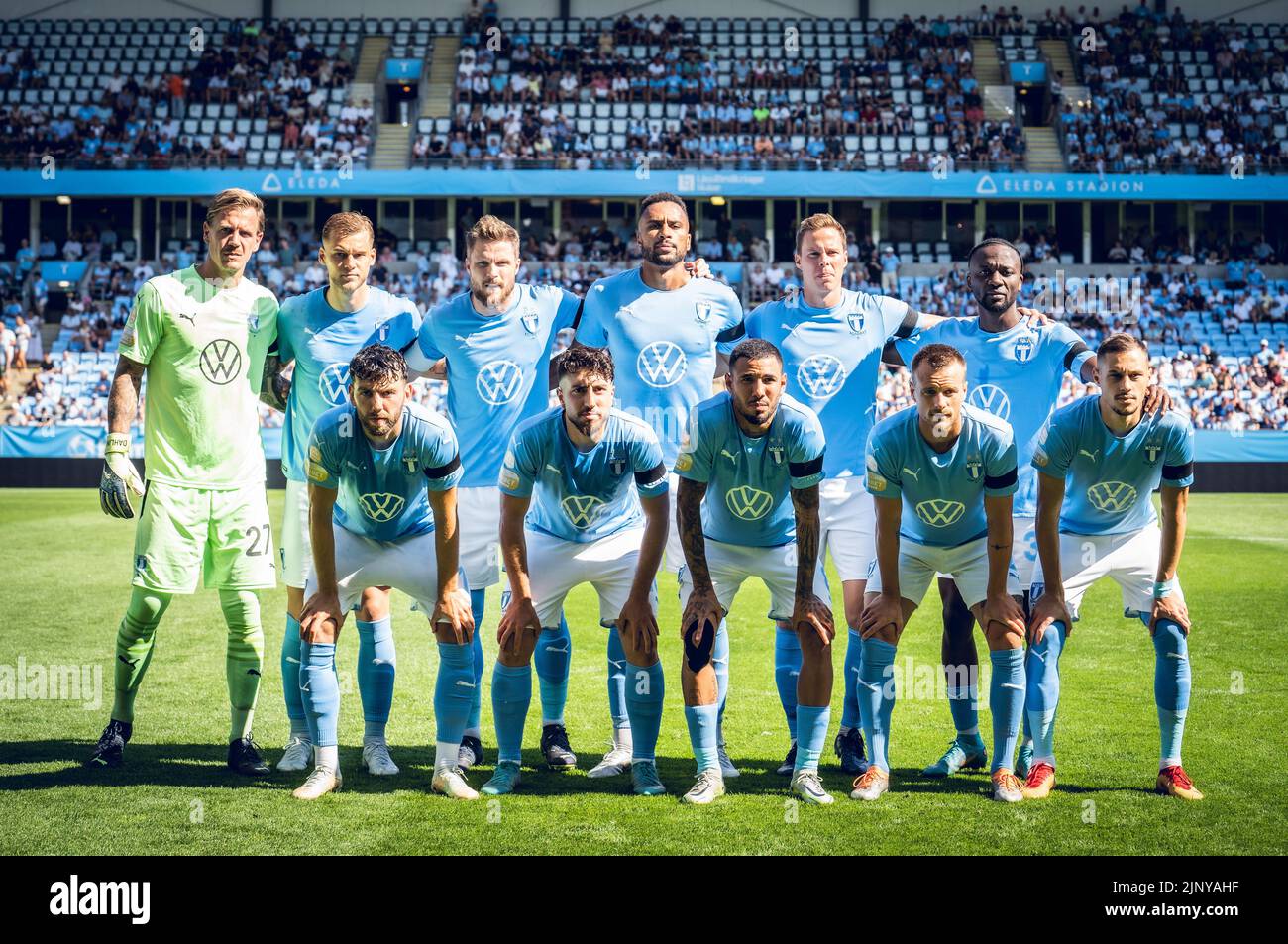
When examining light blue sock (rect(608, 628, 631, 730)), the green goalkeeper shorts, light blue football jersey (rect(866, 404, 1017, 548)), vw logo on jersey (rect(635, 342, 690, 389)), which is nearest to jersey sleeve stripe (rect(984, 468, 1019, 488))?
light blue football jersey (rect(866, 404, 1017, 548))

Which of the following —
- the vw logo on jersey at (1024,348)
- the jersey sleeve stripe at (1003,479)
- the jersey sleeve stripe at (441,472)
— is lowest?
the jersey sleeve stripe at (1003,479)

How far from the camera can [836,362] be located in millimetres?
6176

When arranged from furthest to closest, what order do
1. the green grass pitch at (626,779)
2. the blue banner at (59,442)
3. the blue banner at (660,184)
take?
the blue banner at (660,184) → the blue banner at (59,442) → the green grass pitch at (626,779)

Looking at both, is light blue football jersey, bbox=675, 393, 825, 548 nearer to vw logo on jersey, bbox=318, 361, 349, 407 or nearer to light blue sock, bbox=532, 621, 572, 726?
light blue sock, bbox=532, 621, 572, 726

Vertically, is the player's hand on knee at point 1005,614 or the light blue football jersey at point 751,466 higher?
the light blue football jersey at point 751,466

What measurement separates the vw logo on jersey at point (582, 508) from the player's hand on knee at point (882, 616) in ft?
4.14

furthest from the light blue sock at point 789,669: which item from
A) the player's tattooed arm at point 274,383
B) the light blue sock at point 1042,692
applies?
the player's tattooed arm at point 274,383

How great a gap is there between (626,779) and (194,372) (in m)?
2.71

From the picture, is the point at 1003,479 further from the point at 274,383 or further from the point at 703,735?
the point at 274,383

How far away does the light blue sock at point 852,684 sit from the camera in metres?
6.02

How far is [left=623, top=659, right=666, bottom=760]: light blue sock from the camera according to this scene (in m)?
5.39

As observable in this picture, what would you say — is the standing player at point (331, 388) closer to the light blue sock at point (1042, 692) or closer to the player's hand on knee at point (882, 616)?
the player's hand on knee at point (882, 616)
